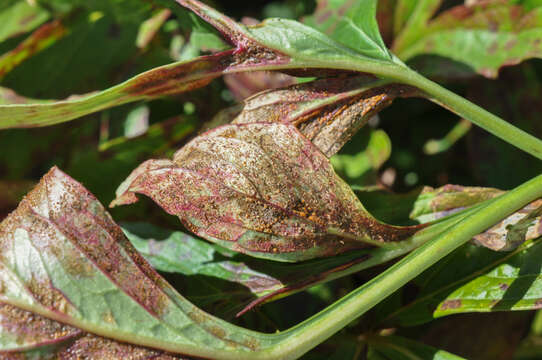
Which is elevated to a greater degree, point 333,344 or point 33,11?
point 33,11

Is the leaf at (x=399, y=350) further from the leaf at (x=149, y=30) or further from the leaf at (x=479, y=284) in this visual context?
the leaf at (x=149, y=30)

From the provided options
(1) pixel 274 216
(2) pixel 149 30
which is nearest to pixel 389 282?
(1) pixel 274 216

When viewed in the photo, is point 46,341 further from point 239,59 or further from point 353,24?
point 353,24

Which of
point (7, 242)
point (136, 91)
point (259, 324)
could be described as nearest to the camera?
point (7, 242)

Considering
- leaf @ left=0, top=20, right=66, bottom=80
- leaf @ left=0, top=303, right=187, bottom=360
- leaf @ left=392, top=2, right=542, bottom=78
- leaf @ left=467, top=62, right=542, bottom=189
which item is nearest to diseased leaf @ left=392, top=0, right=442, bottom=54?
leaf @ left=392, top=2, right=542, bottom=78

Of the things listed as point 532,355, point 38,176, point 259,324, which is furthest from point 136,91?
point 532,355

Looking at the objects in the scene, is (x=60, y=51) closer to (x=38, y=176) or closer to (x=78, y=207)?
(x=38, y=176)

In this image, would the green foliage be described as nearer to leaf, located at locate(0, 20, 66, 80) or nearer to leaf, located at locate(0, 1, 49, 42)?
leaf, located at locate(0, 20, 66, 80)
